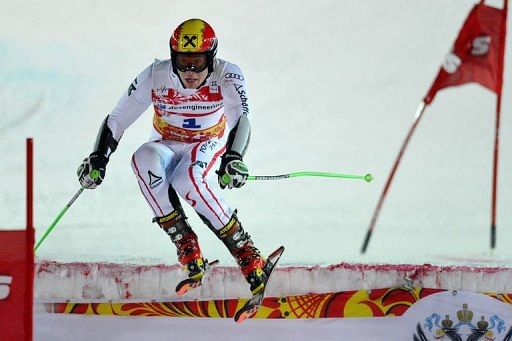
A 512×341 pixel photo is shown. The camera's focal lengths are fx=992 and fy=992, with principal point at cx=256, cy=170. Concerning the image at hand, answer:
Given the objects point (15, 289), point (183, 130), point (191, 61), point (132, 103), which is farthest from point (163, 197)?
point (15, 289)

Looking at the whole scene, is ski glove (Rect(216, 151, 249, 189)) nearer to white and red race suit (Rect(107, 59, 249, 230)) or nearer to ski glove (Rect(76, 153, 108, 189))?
white and red race suit (Rect(107, 59, 249, 230))

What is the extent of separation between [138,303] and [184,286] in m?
0.23

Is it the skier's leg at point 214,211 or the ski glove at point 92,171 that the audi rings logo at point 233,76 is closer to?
the skier's leg at point 214,211

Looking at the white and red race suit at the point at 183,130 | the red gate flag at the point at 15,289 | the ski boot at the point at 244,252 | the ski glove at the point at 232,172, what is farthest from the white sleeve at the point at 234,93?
the red gate flag at the point at 15,289

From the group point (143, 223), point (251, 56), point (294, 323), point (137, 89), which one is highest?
point (251, 56)

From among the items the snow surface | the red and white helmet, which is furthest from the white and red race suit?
the snow surface

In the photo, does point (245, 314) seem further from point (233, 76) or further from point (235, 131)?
point (233, 76)

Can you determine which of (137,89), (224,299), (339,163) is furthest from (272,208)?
(137,89)

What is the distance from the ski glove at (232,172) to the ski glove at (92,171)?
0.49 m

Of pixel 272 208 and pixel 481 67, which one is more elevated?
pixel 481 67

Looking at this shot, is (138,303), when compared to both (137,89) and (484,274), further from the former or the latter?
(484,274)

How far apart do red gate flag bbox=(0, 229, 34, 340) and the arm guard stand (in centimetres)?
90

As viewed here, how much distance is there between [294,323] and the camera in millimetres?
3930

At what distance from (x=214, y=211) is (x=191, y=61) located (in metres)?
0.57
